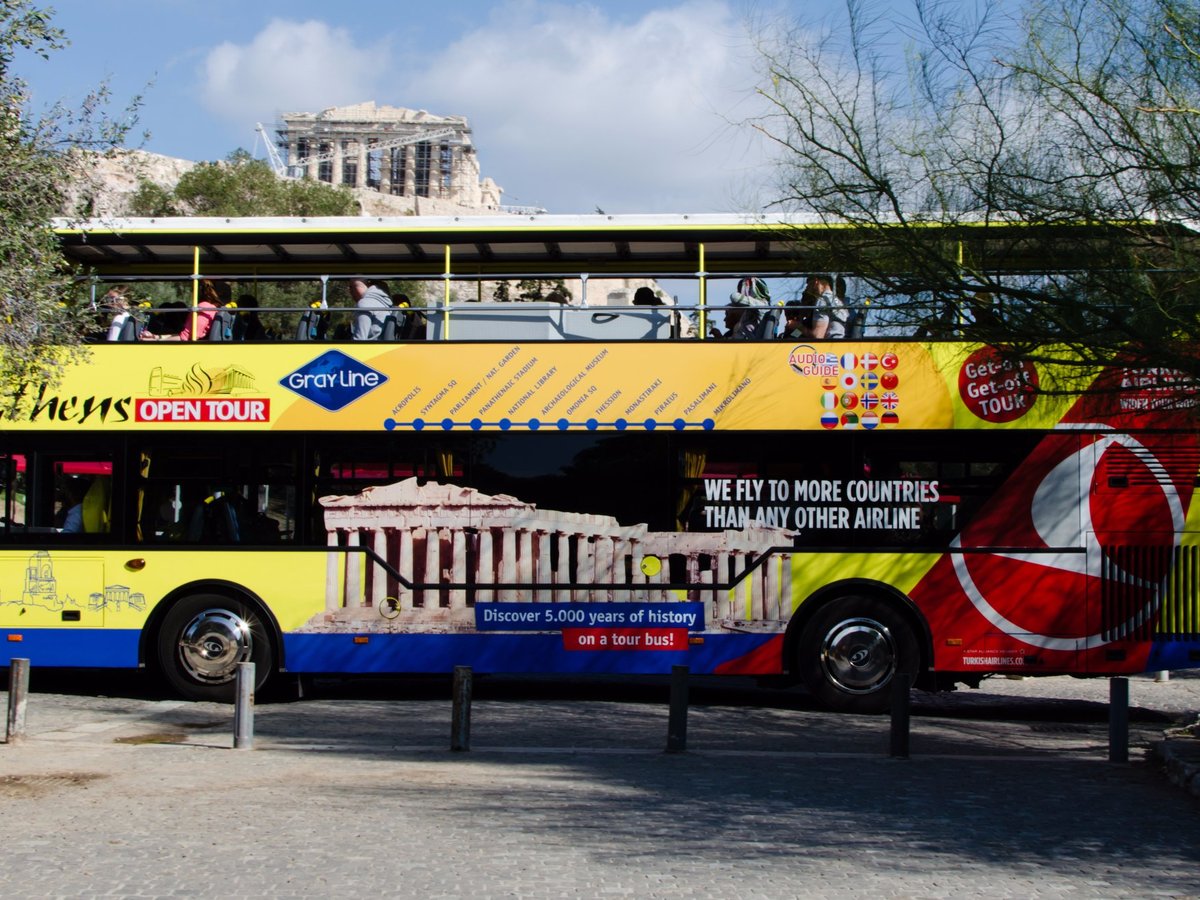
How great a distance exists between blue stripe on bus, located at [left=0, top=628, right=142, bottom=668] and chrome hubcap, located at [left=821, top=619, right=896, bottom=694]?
22.4 ft

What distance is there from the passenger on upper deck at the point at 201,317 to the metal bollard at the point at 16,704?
4052 millimetres

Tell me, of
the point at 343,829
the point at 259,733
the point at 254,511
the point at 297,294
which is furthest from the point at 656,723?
the point at 297,294

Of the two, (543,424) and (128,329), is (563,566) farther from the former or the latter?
(128,329)

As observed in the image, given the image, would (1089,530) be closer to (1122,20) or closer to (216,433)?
(1122,20)

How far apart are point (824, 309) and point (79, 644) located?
796 cm

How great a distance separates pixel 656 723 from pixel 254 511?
452 cm

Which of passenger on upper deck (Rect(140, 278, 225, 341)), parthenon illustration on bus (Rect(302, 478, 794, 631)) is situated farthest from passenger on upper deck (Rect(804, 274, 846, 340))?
passenger on upper deck (Rect(140, 278, 225, 341))

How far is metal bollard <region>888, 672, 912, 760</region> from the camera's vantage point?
10672 millimetres

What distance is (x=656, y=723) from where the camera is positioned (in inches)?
508

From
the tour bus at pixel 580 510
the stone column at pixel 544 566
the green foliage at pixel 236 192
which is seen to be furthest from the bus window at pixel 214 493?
the green foliage at pixel 236 192

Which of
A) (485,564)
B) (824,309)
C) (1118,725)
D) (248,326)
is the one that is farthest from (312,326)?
(1118,725)

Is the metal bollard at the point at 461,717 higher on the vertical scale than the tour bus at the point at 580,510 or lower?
lower

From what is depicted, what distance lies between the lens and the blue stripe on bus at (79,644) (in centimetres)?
1357

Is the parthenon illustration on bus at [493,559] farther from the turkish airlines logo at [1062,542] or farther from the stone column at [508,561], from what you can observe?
the turkish airlines logo at [1062,542]
